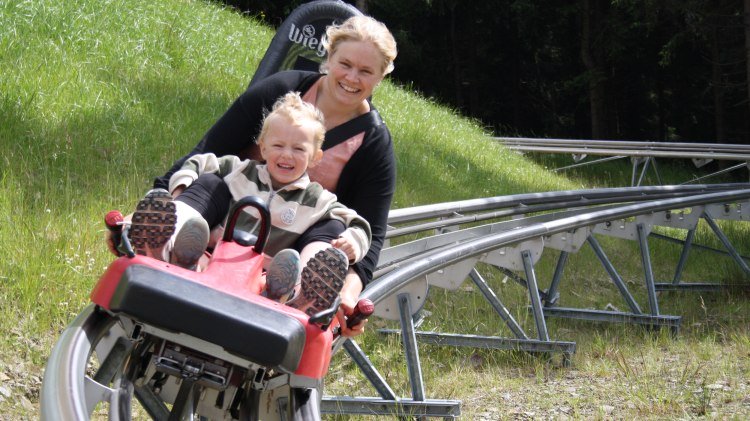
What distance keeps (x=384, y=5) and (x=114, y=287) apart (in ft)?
88.2

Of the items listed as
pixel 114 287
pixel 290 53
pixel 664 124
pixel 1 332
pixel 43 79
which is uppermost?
pixel 664 124

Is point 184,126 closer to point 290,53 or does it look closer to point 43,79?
point 43,79

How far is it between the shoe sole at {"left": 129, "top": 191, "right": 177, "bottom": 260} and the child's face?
0.59 m

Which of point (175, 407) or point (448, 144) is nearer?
point (175, 407)

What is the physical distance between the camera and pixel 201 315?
2635 millimetres

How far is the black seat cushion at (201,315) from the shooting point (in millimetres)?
2637

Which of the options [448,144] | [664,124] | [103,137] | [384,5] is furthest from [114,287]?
[664,124]

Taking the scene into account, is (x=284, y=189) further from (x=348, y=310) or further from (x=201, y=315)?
(x=201, y=315)

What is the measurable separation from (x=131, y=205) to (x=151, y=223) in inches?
129

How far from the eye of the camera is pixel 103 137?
690 centimetres

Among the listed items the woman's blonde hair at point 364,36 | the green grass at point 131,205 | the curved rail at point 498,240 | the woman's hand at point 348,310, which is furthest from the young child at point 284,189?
the green grass at point 131,205

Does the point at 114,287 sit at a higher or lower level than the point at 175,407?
higher

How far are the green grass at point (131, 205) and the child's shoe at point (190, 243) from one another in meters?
1.49

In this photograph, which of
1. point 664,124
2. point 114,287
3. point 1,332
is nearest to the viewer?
point 114,287
